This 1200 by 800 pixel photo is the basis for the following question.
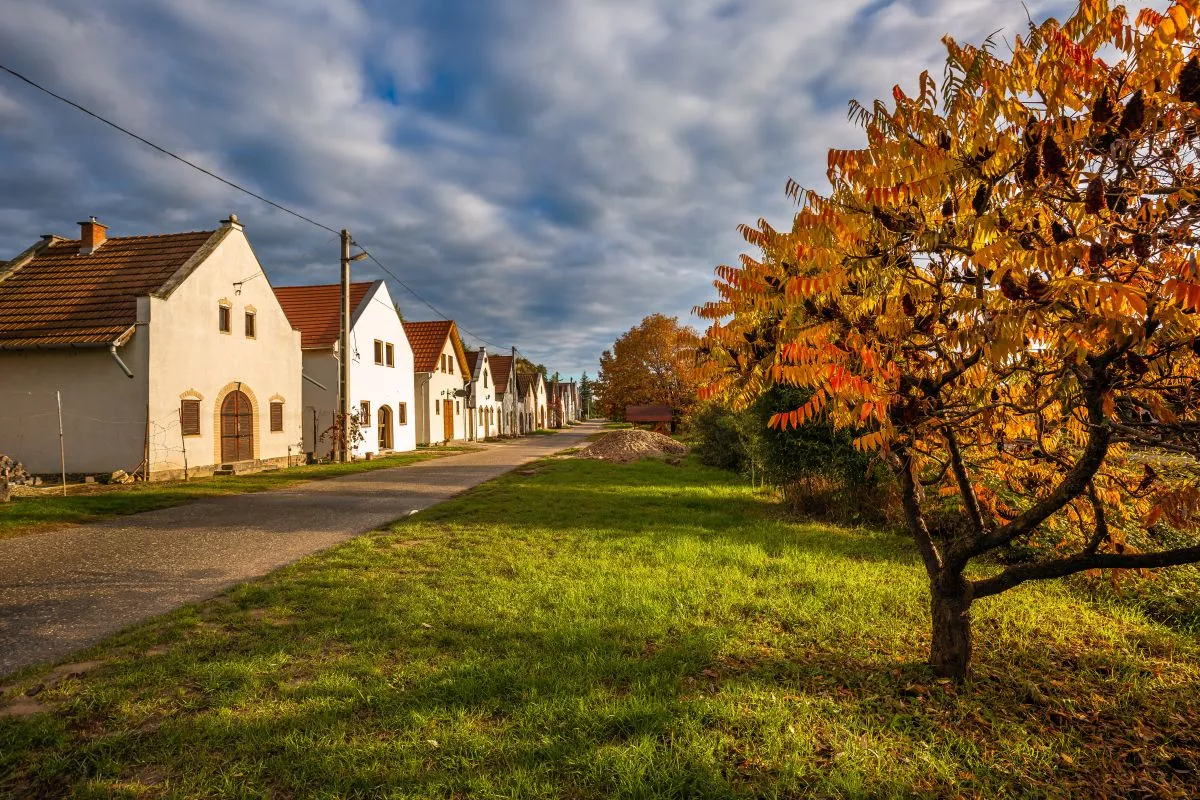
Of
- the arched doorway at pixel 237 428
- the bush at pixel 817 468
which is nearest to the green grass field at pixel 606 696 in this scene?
the bush at pixel 817 468

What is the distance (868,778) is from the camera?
2.80 m

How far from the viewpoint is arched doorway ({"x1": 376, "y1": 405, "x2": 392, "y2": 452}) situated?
24844 mm

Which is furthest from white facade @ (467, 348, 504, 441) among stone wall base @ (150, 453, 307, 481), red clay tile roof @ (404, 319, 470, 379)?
stone wall base @ (150, 453, 307, 481)

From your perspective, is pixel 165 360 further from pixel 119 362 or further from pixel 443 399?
pixel 443 399

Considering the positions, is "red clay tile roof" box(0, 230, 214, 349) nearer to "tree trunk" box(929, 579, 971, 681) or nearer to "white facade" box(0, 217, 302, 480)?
"white facade" box(0, 217, 302, 480)

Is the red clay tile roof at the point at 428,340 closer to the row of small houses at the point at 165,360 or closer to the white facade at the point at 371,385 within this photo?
the white facade at the point at 371,385

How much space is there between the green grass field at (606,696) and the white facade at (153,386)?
39.0 ft

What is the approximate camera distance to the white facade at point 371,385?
21.5m

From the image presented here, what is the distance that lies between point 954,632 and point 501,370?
47.8 metres

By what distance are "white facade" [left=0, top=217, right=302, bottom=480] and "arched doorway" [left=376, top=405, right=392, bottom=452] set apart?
24.1 feet

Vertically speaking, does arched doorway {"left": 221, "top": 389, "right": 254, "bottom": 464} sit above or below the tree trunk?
above

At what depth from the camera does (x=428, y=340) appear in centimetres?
3189

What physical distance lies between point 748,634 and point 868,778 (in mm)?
1740

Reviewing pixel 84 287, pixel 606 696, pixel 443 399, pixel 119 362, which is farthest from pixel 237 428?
pixel 606 696
